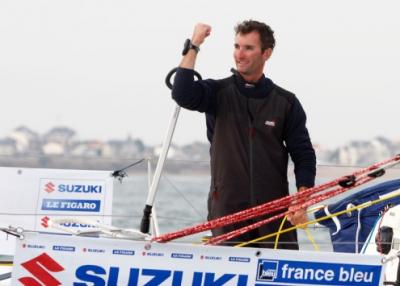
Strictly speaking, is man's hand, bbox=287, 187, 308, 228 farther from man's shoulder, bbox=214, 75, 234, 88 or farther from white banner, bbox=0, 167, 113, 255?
white banner, bbox=0, 167, 113, 255

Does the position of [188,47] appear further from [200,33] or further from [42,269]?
[42,269]

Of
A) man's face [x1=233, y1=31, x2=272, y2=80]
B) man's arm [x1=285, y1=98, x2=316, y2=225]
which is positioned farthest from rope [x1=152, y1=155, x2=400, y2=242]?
man's face [x1=233, y1=31, x2=272, y2=80]

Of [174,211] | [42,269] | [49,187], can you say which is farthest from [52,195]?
[174,211]

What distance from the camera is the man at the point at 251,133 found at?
5535 mm

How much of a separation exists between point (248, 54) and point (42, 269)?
156 centimetres

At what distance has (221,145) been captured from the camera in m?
5.59

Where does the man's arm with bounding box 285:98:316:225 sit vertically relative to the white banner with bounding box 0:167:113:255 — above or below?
above

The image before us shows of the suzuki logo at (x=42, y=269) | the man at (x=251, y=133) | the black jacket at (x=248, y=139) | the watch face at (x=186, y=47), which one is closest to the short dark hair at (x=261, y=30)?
the man at (x=251, y=133)

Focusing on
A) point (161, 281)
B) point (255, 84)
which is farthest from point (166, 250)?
point (255, 84)

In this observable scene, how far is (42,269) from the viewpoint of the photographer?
4738mm

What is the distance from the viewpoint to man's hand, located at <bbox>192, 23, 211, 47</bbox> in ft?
17.7

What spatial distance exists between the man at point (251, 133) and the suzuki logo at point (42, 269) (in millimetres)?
1050

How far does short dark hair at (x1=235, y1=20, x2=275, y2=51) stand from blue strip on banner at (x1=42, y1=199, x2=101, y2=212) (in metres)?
3.61

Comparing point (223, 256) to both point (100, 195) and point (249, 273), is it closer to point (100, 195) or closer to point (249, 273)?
point (249, 273)
